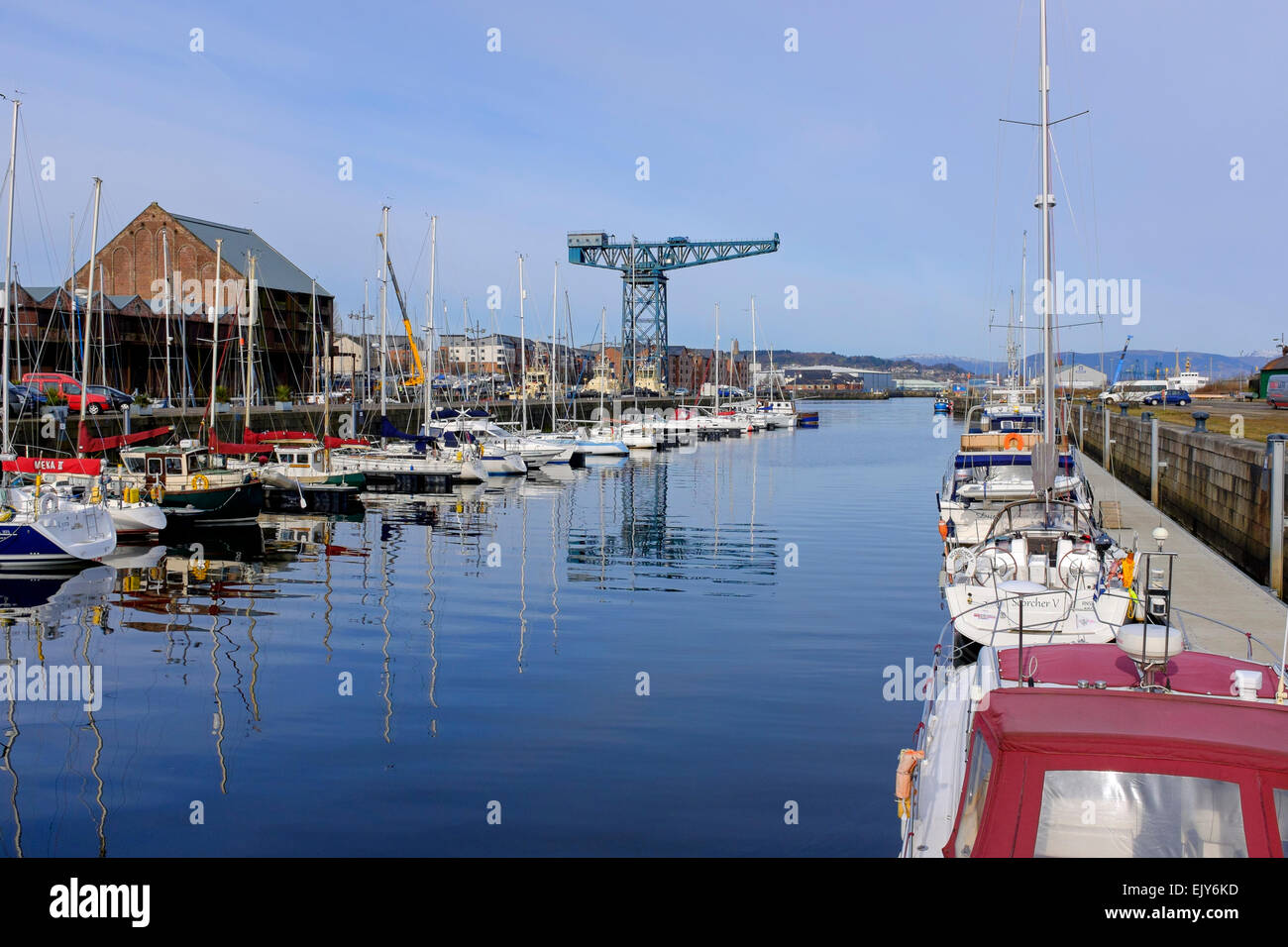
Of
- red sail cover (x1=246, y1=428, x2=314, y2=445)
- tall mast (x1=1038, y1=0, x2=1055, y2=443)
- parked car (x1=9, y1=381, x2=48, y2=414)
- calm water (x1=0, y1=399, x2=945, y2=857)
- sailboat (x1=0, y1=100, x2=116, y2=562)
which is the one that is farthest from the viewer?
parked car (x1=9, y1=381, x2=48, y2=414)

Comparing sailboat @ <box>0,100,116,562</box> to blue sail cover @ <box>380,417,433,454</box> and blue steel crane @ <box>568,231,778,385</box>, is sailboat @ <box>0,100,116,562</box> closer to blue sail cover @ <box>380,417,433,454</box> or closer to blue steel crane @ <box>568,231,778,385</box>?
blue sail cover @ <box>380,417,433,454</box>

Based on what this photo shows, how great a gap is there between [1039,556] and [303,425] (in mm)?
50279

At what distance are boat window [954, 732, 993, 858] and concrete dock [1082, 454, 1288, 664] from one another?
13.2 feet

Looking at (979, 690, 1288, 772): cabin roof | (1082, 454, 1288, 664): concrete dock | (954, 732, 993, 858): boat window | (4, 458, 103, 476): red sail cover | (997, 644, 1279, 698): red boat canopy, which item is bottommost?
(1082, 454, 1288, 664): concrete dock

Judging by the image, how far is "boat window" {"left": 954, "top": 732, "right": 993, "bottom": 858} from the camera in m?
6.61

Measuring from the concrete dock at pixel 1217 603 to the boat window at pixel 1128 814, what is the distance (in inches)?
167

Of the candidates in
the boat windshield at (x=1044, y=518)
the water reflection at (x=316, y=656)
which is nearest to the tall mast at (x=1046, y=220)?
the boat windshield at (x=1044, y=518)

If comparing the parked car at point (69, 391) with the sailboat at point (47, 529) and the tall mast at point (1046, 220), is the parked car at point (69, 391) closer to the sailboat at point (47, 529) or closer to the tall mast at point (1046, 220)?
the sailboat at point (47, 529)

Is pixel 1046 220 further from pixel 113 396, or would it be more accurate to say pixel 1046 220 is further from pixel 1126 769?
pixel 113 396

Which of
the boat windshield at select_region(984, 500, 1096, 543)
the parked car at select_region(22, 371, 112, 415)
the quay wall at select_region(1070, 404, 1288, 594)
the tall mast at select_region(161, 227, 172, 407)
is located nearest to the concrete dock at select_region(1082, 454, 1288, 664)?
the quay wall at select_region(1070, 404, 1288, 594)

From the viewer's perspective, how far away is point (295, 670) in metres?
15.9

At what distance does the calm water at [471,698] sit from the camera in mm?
→ 10273
